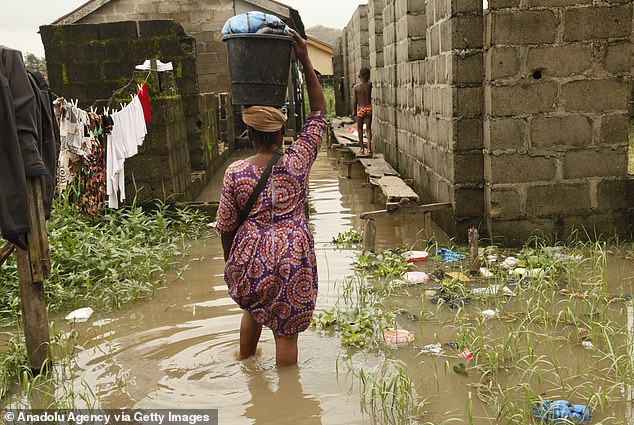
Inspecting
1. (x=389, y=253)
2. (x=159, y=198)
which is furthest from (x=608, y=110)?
(x=159, y=198)

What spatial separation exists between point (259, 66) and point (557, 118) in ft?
12.1

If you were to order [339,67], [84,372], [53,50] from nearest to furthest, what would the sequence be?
1. [84,372]
2. [53,50]
3. [339,67]

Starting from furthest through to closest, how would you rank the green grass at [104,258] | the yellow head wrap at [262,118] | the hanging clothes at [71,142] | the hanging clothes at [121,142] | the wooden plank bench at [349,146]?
the wooden plank bench at [349,146] < the hanging clothes at [121,142] < the hanging clothes at [71,142] < the green grass at [104,258] < the yellow head wrap at [262,118]

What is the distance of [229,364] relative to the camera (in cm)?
435

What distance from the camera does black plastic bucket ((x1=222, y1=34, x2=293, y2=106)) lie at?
385 centimetres

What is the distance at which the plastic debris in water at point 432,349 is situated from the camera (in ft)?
14.2

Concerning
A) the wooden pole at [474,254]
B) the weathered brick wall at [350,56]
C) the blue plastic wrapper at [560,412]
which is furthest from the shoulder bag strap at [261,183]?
the weathered brick wall at [350,56]

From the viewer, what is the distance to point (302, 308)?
12.6 feet

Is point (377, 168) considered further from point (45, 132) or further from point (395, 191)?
point (45, 132)

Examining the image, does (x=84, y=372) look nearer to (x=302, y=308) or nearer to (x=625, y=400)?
(x=302, y=308)

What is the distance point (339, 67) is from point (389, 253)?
20419 millimetres

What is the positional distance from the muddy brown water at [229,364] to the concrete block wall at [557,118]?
88cm

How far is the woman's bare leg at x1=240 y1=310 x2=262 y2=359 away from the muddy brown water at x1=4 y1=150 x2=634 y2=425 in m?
0.07

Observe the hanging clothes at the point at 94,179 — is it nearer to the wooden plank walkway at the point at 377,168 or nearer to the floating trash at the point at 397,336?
the wooden plank walkway at the point at 377,168
